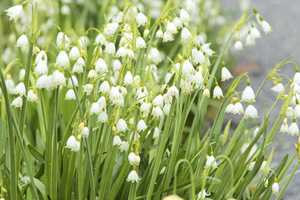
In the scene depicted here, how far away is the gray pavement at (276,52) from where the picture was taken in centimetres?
420

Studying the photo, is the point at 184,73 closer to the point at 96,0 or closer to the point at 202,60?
the point at 202,60

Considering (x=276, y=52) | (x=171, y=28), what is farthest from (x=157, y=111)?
(x=276, y=52)

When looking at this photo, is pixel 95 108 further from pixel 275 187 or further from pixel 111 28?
pixel 275 187

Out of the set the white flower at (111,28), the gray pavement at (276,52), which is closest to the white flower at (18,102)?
the white flower at (111,28)

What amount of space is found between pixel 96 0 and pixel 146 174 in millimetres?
3454

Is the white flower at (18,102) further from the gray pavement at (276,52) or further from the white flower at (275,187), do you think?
the gray pavement at (276,52)

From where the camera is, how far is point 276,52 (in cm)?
610

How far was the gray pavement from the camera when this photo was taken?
420cm

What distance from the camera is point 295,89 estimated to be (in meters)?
1.96

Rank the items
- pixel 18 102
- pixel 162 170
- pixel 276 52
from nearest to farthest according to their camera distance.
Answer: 1. pixel 18 102
2. pixel 162 170
3. pixel 276 52

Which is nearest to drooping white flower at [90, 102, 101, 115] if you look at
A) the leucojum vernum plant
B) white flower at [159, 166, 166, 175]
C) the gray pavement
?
the leucojum vernum plant

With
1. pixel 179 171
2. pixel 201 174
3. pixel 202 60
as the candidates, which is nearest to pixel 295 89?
pixel 202 60

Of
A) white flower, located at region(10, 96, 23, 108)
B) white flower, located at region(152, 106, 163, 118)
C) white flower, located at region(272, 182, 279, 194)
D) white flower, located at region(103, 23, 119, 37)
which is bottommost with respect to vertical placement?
white flower, located at region(272, 182, 279, 194)

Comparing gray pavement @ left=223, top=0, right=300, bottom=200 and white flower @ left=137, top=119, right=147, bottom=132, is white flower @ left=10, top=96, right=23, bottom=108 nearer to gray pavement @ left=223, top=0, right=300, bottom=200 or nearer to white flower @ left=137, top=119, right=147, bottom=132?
white flower @ left=137, top=119, right=147, bottom=132
